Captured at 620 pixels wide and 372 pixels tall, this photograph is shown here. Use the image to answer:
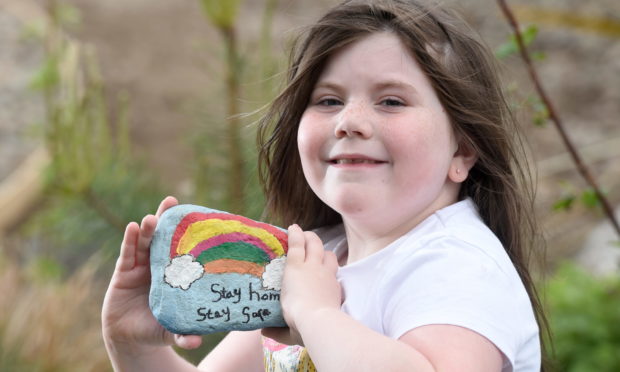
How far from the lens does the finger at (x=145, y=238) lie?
1321 mm

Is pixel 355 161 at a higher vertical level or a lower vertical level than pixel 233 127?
higher

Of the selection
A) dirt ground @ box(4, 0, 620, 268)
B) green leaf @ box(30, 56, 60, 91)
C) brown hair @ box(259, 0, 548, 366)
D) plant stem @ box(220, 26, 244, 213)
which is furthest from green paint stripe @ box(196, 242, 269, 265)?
dirt ground @ box(4, 0, 620, 268)

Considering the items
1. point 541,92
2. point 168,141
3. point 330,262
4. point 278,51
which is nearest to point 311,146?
point 330,262

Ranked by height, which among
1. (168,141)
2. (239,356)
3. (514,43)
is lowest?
(168,141)

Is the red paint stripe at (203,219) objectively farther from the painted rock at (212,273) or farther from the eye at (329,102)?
the eye at (329,102)

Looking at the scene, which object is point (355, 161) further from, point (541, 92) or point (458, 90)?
point (541, 92)

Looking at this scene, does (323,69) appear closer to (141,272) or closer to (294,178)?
(294,178)

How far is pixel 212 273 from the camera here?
1.31 metres

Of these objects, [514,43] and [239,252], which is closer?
[239,252]

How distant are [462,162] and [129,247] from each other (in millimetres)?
585

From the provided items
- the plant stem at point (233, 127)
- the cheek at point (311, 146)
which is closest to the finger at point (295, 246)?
the cheek at point (311, 146)

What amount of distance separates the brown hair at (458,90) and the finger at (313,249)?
271 mm

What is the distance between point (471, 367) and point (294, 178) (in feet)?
2.22

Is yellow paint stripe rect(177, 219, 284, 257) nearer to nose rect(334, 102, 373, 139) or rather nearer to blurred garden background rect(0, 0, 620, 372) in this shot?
nose rect(334, 102, 373, 139)
